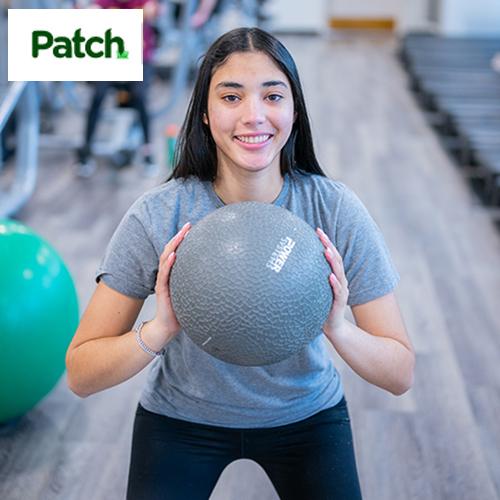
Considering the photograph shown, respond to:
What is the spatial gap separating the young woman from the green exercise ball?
64 centimetres

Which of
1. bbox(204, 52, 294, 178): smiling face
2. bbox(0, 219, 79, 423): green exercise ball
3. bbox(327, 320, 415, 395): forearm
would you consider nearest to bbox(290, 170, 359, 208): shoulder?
bbox(204, 52, 294, 178): smiling face

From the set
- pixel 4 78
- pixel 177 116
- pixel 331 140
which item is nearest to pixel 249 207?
pixel 4 78

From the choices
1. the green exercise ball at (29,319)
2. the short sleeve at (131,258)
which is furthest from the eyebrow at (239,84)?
the green exercise ball at (29,319)

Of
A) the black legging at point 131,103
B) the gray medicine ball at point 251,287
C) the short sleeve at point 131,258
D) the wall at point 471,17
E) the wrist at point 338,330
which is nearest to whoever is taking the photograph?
the gray medicine ball at point 251,287

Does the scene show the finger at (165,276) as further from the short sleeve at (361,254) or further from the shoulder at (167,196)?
the short sleeve at (361,254)

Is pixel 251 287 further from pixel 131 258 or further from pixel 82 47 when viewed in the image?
pixel 82 47

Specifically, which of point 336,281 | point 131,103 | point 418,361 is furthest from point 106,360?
point 131,103

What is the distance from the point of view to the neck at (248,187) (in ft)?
4.28

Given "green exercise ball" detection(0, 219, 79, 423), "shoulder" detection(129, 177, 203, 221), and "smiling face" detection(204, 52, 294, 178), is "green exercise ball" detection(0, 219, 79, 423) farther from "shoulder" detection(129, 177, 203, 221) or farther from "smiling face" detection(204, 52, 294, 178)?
"smiling face" detection(204, 52, 294, 178)

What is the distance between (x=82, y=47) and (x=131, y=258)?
36 cm

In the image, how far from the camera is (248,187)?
51.5 inches

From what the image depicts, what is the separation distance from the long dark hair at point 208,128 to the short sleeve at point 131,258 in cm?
13

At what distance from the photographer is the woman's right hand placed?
111 centimetres

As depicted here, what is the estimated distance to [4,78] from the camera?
335 cm
